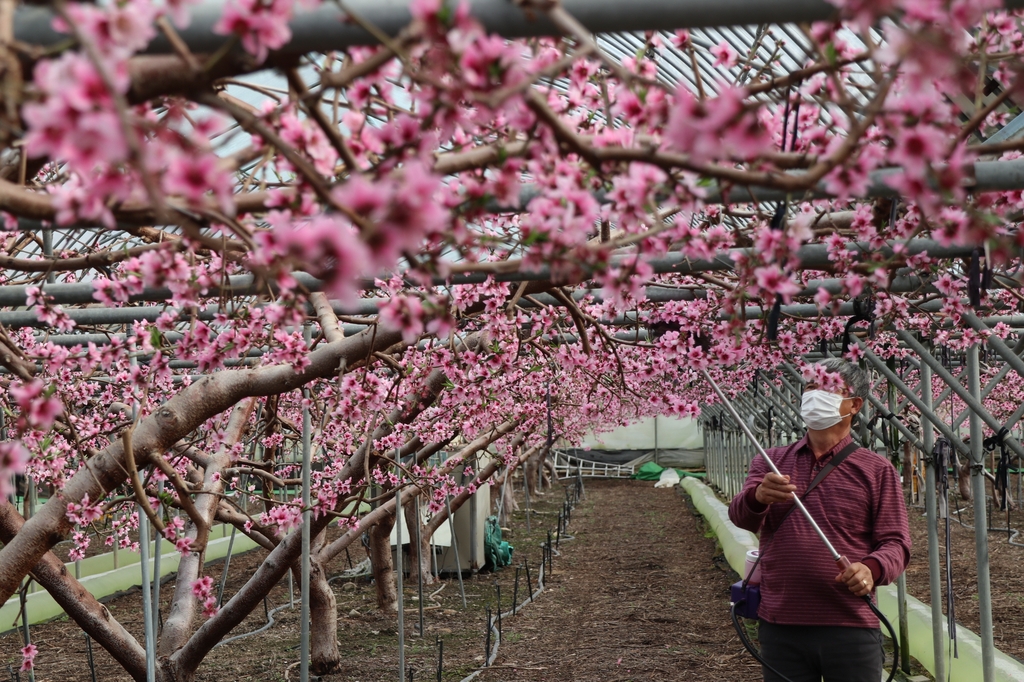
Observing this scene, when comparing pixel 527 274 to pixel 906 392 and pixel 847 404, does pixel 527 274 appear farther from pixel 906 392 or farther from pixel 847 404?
A: pixel 906 392

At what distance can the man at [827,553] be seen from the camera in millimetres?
3193

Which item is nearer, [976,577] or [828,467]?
[828,467]

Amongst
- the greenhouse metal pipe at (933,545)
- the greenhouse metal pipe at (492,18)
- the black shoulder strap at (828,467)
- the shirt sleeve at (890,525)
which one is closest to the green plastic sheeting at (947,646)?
the greenhouse metal pipe at (933,545)

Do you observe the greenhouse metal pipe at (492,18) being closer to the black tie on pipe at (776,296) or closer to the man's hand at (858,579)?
the black tie on pipe at (776,296)

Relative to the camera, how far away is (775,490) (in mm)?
3266

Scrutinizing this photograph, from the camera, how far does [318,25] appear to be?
133 cm

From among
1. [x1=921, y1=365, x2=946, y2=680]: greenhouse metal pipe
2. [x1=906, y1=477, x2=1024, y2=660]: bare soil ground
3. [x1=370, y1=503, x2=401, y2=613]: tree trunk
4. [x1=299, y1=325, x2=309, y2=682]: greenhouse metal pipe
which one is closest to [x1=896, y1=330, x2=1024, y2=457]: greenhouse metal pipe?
[x1=921, y1=365, x2=946, y2=680]: greenhouse metal pipe

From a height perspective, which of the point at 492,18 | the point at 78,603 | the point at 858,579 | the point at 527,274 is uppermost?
the point at 492,18

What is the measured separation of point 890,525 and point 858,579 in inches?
11.7

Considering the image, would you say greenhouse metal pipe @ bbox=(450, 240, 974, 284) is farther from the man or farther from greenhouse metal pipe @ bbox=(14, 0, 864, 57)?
greenhouse metal pipe @ bbox=(14, 0, 864, 57)

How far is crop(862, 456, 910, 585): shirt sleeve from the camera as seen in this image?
10.5ft

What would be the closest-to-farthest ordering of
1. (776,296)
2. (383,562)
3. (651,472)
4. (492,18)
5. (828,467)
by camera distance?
(492,18) → (776,296) → (828,467) → (383,562) → (651,472)

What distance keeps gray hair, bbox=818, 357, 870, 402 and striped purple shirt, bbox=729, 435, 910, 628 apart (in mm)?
239

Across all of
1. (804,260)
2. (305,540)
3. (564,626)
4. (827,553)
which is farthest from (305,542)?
(564,626)
